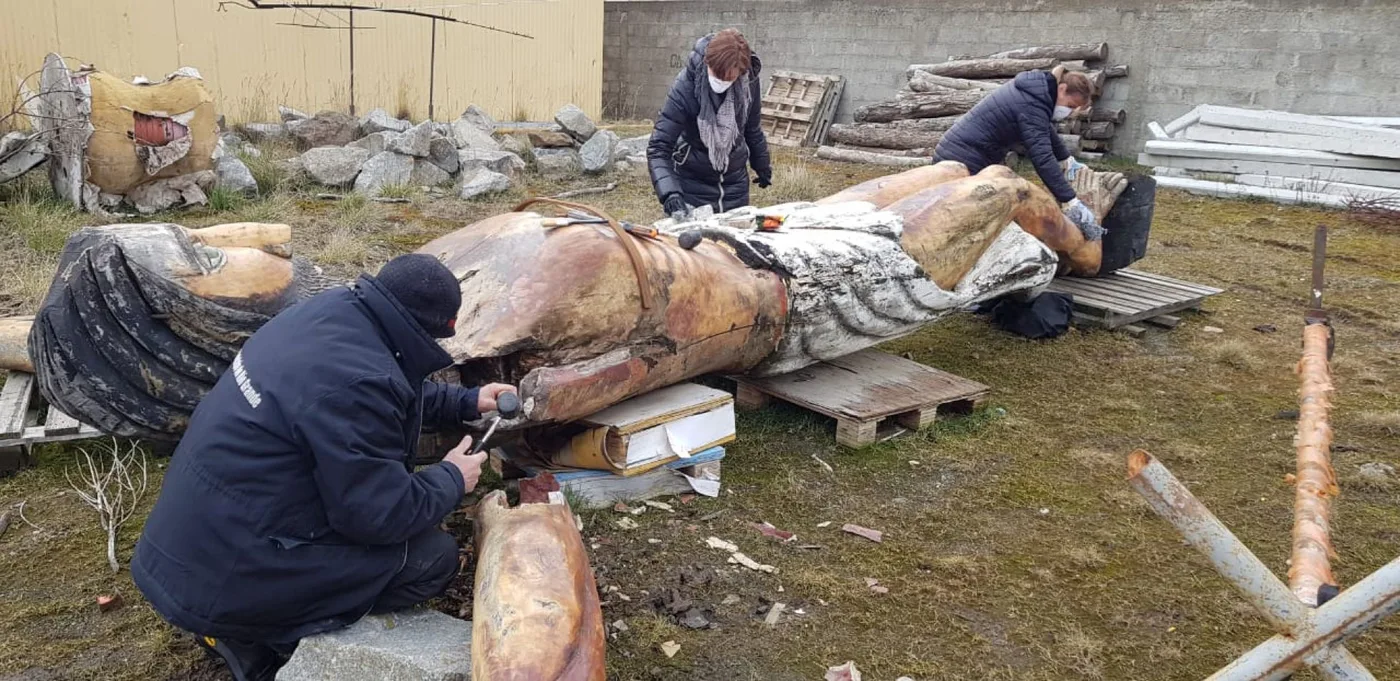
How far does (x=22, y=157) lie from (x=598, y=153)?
4.78 m

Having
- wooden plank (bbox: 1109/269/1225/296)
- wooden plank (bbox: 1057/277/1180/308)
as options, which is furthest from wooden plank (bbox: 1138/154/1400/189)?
wooden plank (bbox: 1057/277/1180/308)

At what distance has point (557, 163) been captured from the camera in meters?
9.62

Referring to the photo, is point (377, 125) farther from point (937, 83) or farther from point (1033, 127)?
point (1033, 127)

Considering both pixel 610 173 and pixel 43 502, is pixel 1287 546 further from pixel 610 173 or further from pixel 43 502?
pixel 610 173

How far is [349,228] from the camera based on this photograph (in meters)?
6.74

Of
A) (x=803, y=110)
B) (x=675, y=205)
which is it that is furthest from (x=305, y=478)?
(x=803, y=110)

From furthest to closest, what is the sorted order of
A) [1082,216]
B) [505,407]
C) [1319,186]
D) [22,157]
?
[1319,186] < [22,157] < [1082,216] < [505,407]

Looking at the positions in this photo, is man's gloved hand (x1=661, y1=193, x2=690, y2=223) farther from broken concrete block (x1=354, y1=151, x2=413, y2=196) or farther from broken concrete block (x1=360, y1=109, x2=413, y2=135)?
broken concrete block (x1=360, y1=109, x2=413, y2=135)

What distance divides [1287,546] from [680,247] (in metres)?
2.31

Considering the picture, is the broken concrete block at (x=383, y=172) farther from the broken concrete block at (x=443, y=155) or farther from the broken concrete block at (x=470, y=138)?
the broken concrete block at (x=470, y=138)

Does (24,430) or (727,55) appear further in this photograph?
(727,55)

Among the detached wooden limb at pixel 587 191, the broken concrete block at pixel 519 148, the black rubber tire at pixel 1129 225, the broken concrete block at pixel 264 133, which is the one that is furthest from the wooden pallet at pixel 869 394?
the broken concrete block at pixel 264 133

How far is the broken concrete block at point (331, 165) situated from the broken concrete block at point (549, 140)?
7.38ft

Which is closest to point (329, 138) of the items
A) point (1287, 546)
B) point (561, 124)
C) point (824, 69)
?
point (561, 124)
